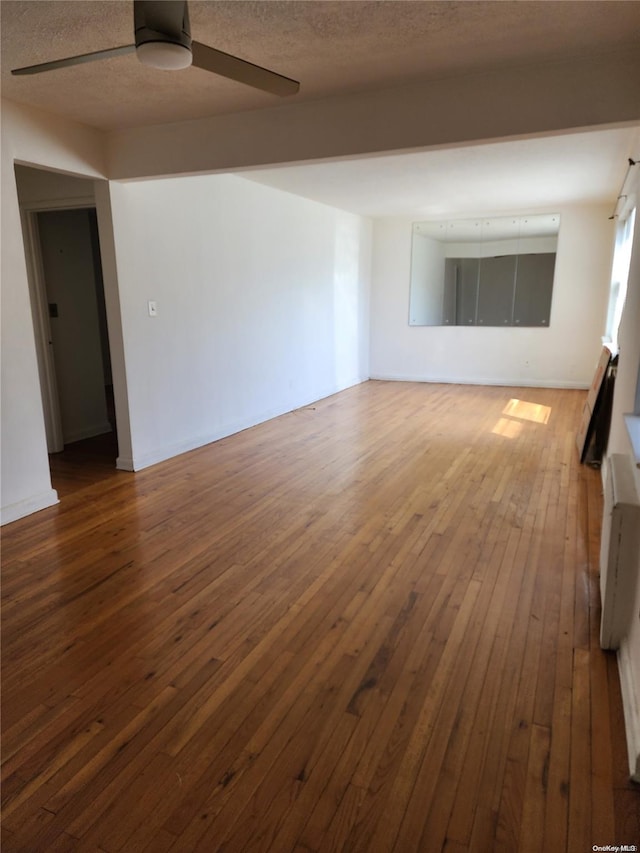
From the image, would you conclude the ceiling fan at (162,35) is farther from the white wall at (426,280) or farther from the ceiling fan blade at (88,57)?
the white wall at (426,280)

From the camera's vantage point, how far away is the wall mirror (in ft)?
26.2

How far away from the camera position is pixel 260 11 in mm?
2250

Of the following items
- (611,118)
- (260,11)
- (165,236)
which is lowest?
(165,236)

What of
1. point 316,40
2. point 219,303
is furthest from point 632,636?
point 219,303

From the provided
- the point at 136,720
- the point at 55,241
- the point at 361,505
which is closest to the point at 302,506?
the point at 361,505

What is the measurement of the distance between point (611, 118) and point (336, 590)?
2750 mm

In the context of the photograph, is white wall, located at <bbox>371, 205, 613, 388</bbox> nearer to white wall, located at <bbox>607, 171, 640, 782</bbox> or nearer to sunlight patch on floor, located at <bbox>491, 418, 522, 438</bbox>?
sunlight patch on floor, located at <bbox>491, 418, 522, 438</bbox>

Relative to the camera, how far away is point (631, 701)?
1.81 m

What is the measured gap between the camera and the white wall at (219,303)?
14.5ft

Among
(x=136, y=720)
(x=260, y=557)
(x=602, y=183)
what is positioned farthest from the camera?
(x=602, y=183)

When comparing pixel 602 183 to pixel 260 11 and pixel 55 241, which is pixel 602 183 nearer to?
pixel 260 11

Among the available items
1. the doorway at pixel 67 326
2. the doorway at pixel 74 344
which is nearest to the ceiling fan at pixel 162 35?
the doorway at pixel 67 326

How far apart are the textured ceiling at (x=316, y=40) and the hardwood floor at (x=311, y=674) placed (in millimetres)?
2531

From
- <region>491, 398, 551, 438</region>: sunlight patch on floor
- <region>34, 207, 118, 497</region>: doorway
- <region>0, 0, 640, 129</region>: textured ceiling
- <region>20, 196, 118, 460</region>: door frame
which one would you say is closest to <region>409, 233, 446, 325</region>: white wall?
<region>491, 398, 551, 438</region>: sunlight patch on floor
